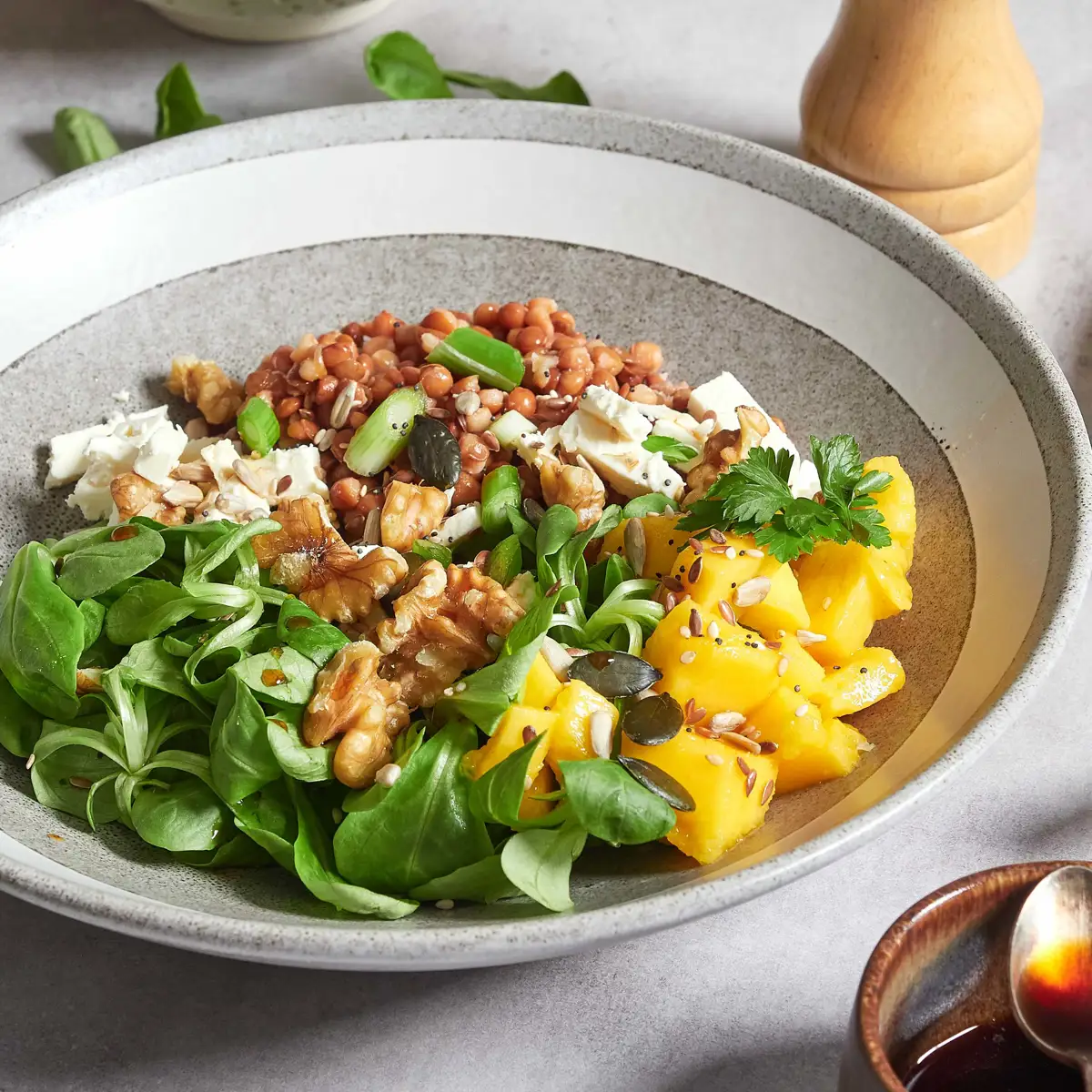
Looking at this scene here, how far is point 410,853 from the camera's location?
1609 millimetres

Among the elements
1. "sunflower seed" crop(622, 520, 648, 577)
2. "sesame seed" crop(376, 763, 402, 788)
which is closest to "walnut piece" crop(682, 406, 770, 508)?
"sunflower seed" crop(622, 520, 648, 577)

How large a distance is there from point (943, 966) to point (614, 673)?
1.76 ft

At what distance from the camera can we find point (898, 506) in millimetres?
1935

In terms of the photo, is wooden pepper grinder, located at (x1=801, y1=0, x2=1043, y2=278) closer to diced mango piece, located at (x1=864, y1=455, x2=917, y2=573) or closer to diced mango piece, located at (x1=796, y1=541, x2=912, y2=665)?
diced mango piece, located at (x1=864, y1=455, x2=917, y2=573)

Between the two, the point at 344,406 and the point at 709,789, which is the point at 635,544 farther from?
the point at 344,406

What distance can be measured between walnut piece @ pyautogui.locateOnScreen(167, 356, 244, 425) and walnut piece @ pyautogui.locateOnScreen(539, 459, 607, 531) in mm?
633

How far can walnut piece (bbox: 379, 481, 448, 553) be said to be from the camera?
1.99 metres

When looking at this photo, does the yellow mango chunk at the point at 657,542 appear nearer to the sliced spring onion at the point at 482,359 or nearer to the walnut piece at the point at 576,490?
the walnut piece at the point at 576,490

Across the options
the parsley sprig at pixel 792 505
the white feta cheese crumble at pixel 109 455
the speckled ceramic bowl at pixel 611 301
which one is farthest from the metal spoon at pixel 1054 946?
the white feta cheese crumble at pixel 109 455

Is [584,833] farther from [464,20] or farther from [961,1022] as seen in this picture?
[464,20]

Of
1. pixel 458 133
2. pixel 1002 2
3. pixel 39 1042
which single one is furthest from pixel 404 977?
pixel 1002 2

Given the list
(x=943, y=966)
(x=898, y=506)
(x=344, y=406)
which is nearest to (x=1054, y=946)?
(x=943, y=966)

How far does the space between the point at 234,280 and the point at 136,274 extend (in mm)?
179

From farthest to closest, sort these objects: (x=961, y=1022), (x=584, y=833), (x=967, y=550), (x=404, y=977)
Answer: (x=967, y=550) < (x=404, y=977) < (x=584, y=833) < (x=961, y=1022)
